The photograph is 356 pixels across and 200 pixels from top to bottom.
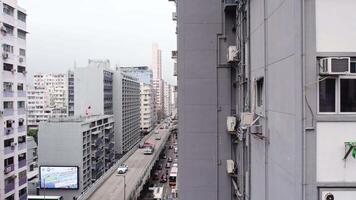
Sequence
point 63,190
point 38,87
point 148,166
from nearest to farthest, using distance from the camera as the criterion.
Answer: point 63,190, point 148,166, point 38,87

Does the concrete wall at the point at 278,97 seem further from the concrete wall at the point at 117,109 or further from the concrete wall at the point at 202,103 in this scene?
the concrete wall at the point at 117,109

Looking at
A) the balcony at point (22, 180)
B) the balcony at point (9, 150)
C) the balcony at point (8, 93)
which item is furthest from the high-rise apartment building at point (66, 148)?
the balcony at point (8, 93)

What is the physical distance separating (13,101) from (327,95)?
20896 mm

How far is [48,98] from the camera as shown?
7812cm

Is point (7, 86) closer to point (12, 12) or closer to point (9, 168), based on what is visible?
point (12, 12)

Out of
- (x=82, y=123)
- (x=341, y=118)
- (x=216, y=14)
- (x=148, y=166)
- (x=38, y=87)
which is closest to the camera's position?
(x=341, y=118)

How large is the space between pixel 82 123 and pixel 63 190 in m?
5.98

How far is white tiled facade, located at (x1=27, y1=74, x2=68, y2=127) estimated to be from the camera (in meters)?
73.8

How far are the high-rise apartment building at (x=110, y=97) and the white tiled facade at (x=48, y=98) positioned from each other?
14880 mm

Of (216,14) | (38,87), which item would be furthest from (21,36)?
(38,87)

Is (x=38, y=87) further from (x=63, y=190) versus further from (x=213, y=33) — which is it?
(x=213, y=33)

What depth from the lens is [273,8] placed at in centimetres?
356

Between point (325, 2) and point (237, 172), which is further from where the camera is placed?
point (237, 172)

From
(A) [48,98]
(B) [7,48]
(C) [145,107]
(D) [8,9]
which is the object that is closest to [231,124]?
(B) [7,48]
